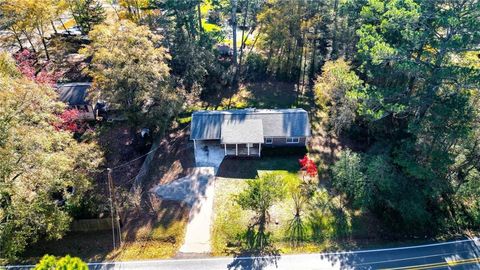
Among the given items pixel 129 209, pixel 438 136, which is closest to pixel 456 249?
pixel 438 136

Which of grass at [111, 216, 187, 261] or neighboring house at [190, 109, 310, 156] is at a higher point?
neighboring house at [190, 109, 310, 156]

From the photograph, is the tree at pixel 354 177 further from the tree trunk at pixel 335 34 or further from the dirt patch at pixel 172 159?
the tree trunk at pixel 335 34

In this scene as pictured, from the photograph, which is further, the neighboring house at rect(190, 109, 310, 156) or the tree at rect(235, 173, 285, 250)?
the neighboring house at rect(190, 109, 310, 156)

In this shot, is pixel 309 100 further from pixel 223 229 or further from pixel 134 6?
pixel 134 6

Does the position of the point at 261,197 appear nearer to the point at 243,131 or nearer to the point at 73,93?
the point at 243,131

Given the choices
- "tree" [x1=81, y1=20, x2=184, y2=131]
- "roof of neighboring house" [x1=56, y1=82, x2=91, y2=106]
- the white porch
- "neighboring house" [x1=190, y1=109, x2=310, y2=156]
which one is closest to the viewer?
"tree" [x1=81, y1=20, x2=184, y2=131]

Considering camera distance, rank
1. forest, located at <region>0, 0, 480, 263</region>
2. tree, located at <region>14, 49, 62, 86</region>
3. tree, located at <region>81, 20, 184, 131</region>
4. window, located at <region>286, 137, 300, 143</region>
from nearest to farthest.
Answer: forest, located at <region>0, 0, 480, 263</region> < tree, located at <region>81, 20, 184, 131</region> < window, located at <region>286, 137, 300, 143</region> < tree, located at <region>14, 49, 62, 86</region>

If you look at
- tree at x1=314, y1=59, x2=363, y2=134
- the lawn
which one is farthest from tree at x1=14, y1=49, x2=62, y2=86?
tree at x1=314, y1=59, x2=363, y2=134

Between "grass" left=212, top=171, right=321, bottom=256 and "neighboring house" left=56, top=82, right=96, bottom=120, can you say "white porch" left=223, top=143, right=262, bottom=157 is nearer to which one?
"grass" left=212, top=171, right=321, bottom=256
